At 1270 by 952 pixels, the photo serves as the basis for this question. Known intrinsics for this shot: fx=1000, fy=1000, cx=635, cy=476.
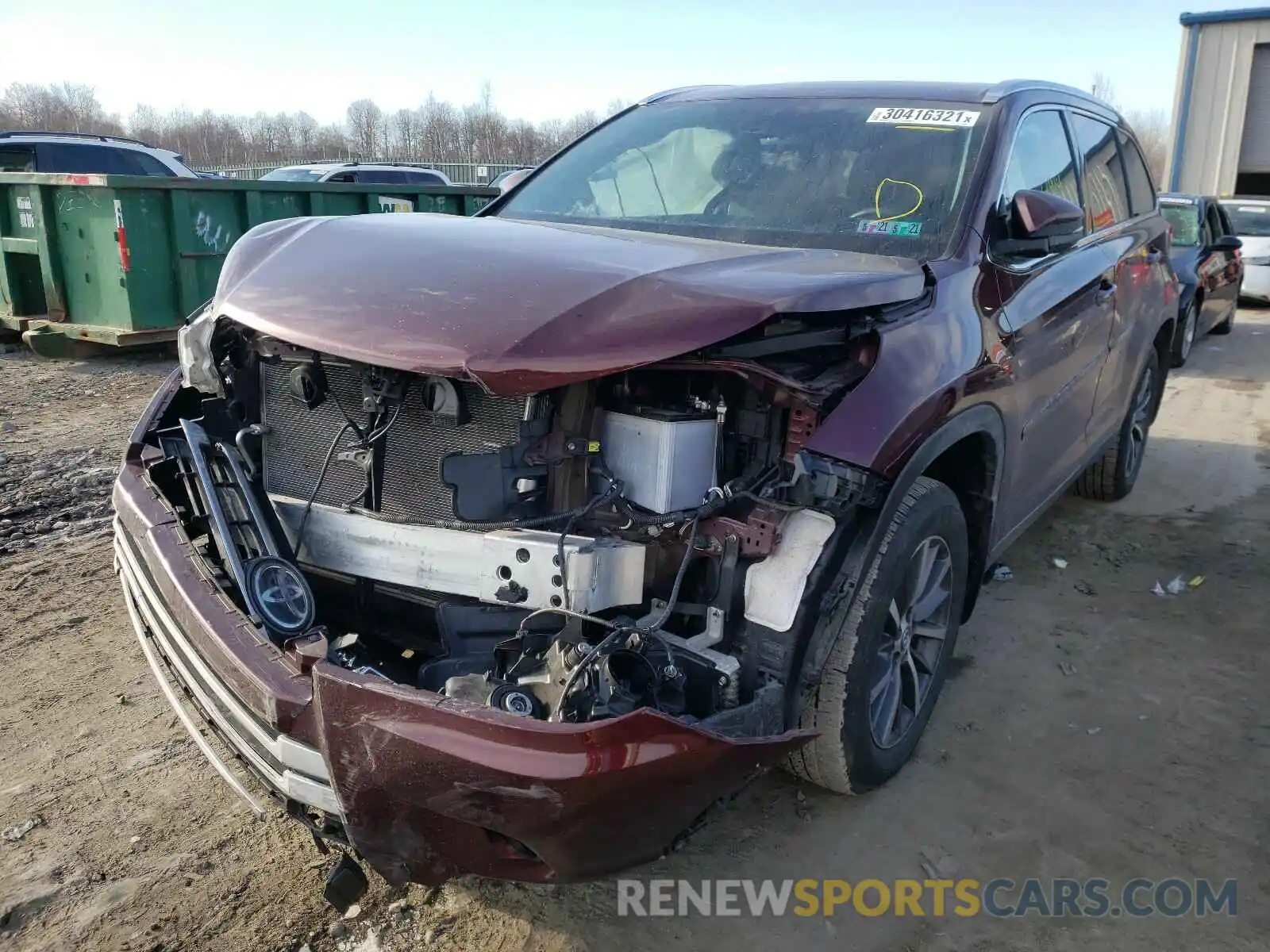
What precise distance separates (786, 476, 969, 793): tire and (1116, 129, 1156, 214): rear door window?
281cm

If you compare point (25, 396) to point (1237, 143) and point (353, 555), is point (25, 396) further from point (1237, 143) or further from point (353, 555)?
point (1237, 143)

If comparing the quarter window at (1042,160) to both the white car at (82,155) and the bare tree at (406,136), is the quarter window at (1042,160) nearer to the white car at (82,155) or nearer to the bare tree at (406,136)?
the white car at (82,155)

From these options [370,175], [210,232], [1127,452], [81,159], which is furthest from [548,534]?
[370,175]

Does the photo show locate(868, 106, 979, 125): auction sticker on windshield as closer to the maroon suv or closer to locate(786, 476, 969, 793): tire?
the maroon suv

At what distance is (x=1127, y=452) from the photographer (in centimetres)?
563

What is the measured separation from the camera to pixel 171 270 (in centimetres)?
863

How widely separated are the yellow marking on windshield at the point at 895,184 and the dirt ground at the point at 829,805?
1722mm

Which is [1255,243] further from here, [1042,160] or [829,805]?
[829,805]

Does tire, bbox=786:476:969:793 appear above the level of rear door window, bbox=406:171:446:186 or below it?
below

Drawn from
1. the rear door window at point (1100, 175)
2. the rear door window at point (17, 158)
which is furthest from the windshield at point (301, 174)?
the rear door window at point (1100, 175)

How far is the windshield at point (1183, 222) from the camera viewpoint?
34.2 ft

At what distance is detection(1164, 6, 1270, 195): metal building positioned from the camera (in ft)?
64.7

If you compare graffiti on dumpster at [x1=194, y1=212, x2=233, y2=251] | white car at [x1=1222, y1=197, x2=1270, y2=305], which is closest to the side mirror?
graffiti on dumpster at [x1=194, y1=212, x2=233, y2=251]

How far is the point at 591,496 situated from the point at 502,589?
328mm
